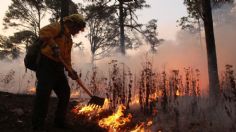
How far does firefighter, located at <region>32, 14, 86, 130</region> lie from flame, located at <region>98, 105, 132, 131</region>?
0.95 metres

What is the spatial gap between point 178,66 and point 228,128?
1575 centimetres

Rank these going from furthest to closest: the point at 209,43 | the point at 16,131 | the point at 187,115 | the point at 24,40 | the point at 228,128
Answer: the point at 24,40 → the point at 209,43 → the point at 187,115 → the point at 228,128 → the point at 16,131

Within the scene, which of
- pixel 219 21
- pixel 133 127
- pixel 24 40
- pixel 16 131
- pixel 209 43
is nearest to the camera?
pixel 16 131

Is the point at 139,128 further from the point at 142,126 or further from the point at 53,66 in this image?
the point at 53,66

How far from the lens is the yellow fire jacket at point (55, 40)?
540 cm

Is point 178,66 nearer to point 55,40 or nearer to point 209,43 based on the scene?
point 209,43

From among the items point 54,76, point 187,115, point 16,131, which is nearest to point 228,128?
point 187,115

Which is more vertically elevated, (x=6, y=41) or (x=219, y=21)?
(x=219, y=21)

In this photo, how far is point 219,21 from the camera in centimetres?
4672

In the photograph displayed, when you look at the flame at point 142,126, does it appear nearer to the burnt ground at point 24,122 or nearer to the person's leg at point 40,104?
the burnt ground at point 24,122

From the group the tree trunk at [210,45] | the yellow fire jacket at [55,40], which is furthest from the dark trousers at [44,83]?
the tree trunk at [210,45]

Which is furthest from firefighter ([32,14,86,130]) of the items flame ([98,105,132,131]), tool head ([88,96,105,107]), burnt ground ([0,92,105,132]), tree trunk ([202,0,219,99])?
tree trunk ([202,0,219,99])

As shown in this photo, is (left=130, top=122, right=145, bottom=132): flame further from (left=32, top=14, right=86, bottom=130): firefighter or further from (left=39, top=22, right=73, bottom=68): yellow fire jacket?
(left=39, top=22, right=73, bottom=68): yellow fire jacket

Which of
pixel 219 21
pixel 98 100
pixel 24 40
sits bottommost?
pixel 98 100
